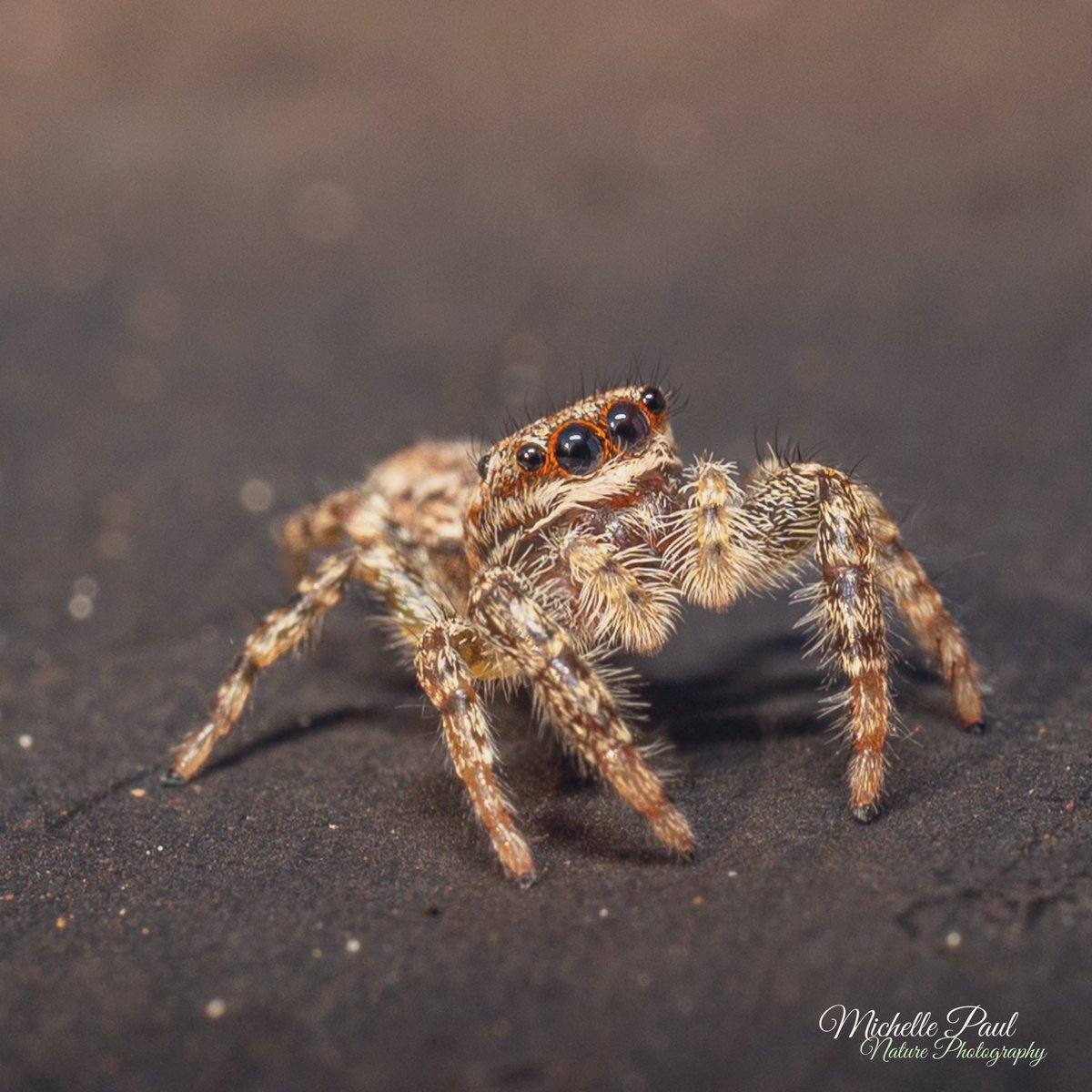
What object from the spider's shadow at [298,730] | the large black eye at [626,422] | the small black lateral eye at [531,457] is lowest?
the spider's shadow at [298,730]

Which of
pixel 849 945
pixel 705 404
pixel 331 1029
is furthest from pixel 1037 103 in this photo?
pixel 331 1029

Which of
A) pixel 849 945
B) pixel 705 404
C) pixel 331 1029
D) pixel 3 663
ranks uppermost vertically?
pixel 849 945

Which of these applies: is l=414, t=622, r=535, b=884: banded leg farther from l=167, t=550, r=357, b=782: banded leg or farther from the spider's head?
l=167, t=550, r=357, b=782: banded leg

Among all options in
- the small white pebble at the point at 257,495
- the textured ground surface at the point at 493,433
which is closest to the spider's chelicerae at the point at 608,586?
the textured ground surface at the point at 493,433

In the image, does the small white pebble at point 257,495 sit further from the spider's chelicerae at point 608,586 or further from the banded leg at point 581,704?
the banded leg at point 581,704

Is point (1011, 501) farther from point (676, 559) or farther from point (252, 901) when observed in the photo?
point (252, 901)

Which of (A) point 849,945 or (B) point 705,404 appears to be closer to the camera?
(A) point 849,945
